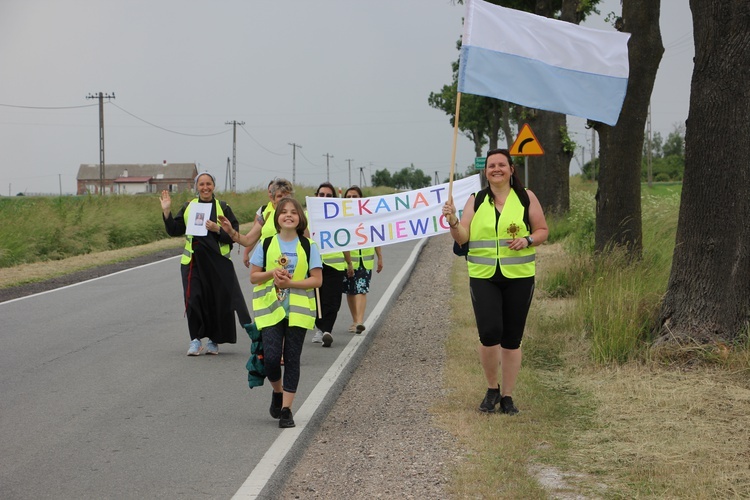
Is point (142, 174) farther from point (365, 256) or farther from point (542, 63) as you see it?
point (542, 63)

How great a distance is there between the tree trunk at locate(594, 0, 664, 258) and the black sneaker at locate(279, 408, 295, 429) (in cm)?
686

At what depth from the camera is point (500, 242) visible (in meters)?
7.57

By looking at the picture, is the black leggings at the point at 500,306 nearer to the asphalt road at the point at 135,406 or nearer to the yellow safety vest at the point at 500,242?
the yellow safety vest at the point at 500,242

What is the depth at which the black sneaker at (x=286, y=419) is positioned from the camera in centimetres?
748

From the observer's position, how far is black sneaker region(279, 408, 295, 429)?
24.5 ft

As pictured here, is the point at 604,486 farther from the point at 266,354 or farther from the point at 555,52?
the point at 555,52

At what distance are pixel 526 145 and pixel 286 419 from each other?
15.1 m

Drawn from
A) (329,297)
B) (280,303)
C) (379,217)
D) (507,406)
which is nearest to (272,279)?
(280,303)

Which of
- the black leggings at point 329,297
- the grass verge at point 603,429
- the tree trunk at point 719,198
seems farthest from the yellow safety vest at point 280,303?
the black leggings at point 329,297

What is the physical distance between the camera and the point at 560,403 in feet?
26.2

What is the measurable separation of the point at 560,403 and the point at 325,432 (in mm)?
1959

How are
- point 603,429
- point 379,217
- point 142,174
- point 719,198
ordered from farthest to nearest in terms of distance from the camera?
1. point 142,174
2. point 379,217
3. point 719,198
4. point 603,429

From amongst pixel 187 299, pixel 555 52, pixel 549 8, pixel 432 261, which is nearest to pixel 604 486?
pixel 555 52

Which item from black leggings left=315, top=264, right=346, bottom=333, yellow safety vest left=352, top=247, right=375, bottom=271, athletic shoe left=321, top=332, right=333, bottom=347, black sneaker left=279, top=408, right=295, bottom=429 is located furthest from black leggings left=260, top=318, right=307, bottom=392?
yellow safety vest left=352, top=247, right=375, bottom=271
